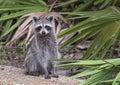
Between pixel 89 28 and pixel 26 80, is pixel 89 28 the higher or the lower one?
the higher one

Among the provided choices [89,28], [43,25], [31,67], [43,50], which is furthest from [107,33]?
[31,67]

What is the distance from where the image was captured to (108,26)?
651 centimetres

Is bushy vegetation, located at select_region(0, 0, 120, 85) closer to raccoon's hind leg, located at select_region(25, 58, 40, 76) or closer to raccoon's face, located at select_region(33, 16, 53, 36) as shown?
raccoon's face, located at select_region(33, 16, 53, 36)

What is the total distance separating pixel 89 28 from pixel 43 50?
118cm

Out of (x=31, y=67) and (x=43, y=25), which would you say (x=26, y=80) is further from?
(x=43, y=25)

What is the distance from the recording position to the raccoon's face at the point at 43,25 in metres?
Result: 7.32

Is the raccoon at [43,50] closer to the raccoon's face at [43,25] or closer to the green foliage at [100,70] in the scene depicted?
the raccoon's face at [43,25]

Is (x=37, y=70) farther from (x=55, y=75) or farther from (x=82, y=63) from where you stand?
(x=82, y=63)

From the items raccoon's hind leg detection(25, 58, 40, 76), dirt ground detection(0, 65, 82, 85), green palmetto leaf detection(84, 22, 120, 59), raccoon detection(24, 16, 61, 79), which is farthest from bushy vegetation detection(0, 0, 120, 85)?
raccoon's hind leg detection(25, 58, 40, 76)

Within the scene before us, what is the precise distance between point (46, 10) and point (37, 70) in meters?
1.31

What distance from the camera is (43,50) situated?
24.6 ft

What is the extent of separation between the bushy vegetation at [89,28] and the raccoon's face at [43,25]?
283 millimetres

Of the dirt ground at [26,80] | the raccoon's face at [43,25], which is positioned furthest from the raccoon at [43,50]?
the dirt ground at [26,80]

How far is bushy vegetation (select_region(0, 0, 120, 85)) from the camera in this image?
190 inches
